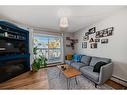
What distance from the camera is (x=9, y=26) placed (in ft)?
7.78

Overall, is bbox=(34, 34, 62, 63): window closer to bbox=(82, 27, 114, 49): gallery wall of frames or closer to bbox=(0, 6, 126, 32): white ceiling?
bbox=(82, 27, 114, 49): gallery wall of frames

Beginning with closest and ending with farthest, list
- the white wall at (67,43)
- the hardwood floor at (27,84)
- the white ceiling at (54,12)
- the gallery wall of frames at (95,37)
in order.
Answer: the hardwood floor at (27,84) < the white ceiling at (54,12) < the gallery wall of frames at (95,37) < the white wall at (67,43)

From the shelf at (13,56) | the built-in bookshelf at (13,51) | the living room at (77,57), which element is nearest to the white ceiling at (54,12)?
the living room at (77,57)

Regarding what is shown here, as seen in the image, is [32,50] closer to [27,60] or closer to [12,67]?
[27,60]

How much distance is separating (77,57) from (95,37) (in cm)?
135

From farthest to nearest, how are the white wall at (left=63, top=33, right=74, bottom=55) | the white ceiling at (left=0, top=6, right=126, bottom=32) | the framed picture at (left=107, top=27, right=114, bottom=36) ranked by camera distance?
the white wall at (left=63, top=33, right=74, bottom=55) → the framed picture at (left=107, top=27, right=114, bottom=36) → the white ceiling at (left=0, top=6, right=126, bottom=32)

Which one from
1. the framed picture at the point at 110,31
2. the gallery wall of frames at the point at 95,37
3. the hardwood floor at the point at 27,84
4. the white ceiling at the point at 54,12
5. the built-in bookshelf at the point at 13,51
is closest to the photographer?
the hardwood floor at the point at 27,84

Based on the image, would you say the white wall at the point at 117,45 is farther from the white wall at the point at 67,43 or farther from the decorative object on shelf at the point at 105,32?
the white wall at the point at 67,43

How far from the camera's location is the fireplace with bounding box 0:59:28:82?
6.94ft

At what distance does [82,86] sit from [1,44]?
261 cm

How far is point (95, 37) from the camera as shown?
333 centimetres

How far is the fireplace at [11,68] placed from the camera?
2115 millimetres

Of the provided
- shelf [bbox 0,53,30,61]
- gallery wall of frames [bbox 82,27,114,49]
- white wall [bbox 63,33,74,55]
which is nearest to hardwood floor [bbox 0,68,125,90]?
shelf [bbox 0,53,30,61]

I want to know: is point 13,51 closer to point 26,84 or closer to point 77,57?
point 26,84
